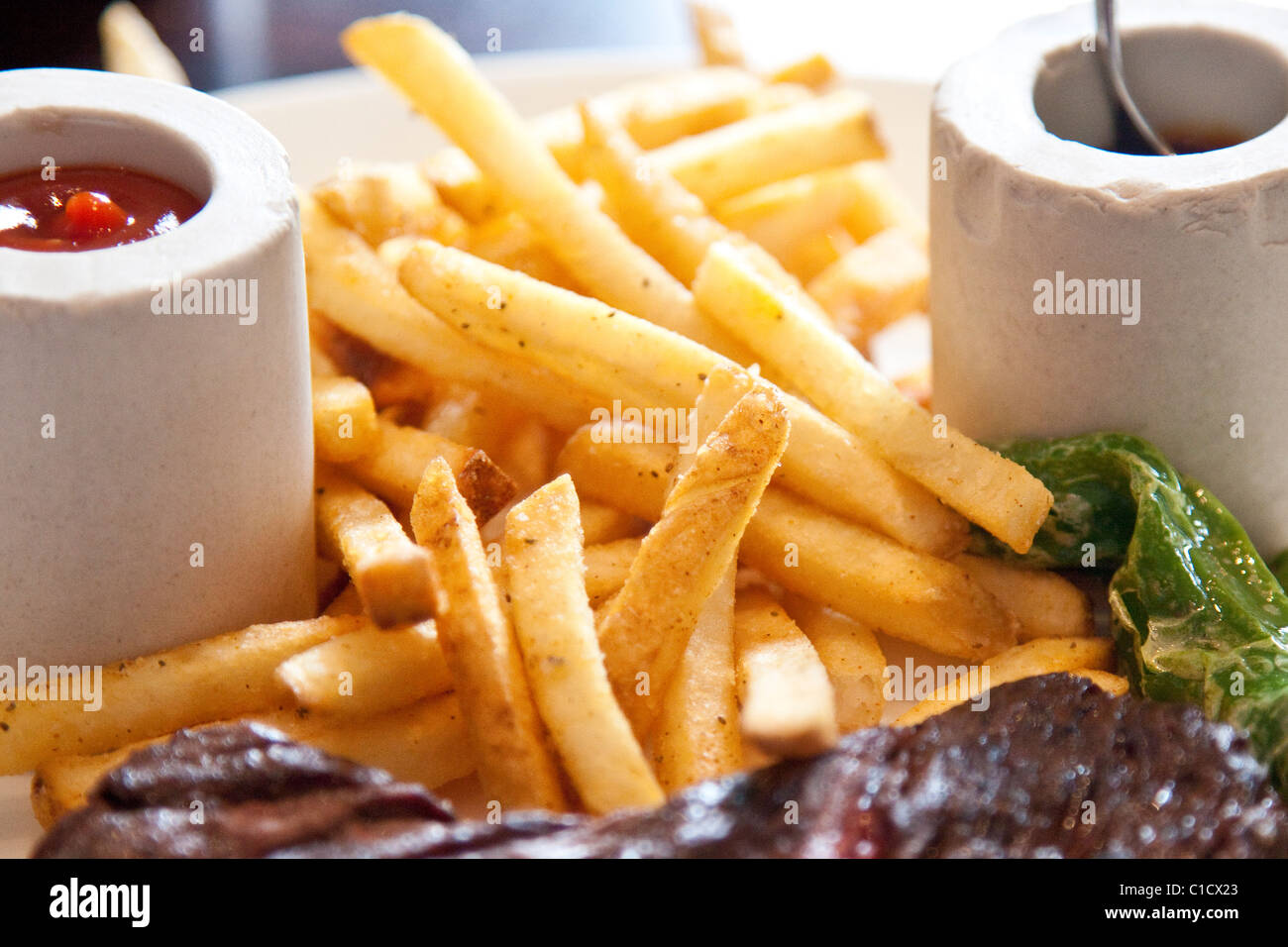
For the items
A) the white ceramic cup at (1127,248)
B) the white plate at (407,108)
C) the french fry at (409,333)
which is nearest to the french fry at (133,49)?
the white plate at (407,108)

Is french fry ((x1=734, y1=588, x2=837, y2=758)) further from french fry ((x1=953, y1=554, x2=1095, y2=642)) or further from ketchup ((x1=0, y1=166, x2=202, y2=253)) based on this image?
ketchup ((x1=0, y1=166, x2=202, y2=253))

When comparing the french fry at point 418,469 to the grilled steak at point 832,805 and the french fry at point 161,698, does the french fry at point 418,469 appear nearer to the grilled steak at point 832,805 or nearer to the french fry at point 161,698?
the french fry at point 161,698

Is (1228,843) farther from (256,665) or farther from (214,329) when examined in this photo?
(214,329)

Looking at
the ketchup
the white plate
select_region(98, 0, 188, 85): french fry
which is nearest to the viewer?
the ketchup

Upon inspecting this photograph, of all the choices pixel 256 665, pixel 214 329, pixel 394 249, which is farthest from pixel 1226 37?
pixel 256 665

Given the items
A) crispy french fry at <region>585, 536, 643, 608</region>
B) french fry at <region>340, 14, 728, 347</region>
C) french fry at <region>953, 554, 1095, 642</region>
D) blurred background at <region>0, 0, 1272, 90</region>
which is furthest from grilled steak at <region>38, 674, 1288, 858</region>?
blurred background at <region>0, 0, 1272, 90</region>
